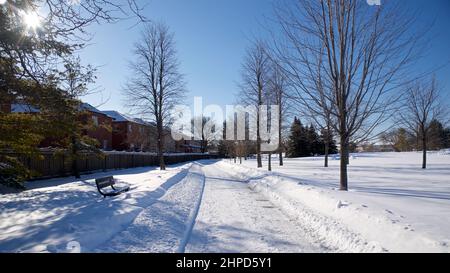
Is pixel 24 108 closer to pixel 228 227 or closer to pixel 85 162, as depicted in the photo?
pixel 228 227

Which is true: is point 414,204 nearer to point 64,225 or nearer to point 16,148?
point 64,225

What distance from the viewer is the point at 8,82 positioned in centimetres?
653

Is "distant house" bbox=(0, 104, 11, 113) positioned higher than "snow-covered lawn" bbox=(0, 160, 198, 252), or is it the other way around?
"distant house" bbox=(0, 104, 11, 113)

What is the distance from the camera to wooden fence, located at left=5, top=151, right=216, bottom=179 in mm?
17614

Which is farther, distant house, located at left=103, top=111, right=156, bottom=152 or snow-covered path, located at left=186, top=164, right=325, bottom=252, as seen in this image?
distant house, located at left=103, top=111, right=156, bottom=152

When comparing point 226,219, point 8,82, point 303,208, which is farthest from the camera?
point 303,208

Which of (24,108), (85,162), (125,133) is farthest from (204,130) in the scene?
(24,108)

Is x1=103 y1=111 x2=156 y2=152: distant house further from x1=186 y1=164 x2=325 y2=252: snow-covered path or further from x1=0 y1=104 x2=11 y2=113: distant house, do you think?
x1=186 y1=164 x2=325 y2=252: snow-covered path

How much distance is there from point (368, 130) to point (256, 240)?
7121 millimetres

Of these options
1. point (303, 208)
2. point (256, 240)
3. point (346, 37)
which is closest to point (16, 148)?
point (256, 240)

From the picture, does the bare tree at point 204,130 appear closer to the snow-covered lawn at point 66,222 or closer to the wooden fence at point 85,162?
the wooden fence at point 85,162

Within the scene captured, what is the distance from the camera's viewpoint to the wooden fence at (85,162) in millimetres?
17614

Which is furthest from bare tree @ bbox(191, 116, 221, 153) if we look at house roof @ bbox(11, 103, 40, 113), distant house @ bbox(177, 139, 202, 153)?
house roof @ bbox(11, 103, 40, 113)
